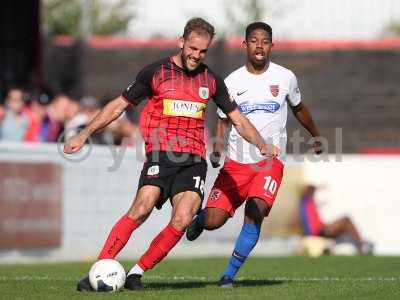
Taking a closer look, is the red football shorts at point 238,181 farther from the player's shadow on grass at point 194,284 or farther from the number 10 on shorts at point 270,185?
the player's shadow on grass at point 194,284

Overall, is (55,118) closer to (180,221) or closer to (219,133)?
(219,133)

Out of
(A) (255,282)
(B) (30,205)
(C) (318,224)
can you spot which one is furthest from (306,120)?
(C) (318,224)

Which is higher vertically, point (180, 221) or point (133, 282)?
point (180, 221)

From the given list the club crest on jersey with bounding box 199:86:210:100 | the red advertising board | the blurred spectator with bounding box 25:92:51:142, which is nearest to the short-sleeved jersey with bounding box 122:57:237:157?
the club crest on jersey with bounding box 199:86:210:100

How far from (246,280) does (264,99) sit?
1864 millimetres

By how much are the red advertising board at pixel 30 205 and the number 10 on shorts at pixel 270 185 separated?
19.9 ft

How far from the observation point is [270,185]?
11523 mm

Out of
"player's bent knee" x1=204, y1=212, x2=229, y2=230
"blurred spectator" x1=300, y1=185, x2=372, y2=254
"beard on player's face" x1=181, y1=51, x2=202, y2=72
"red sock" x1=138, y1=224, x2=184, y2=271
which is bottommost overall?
"blurred spectator" x1=300, y1=185, x2=372, y2=254

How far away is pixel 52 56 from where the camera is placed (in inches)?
1016

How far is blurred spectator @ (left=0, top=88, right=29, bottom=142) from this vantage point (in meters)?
18.6

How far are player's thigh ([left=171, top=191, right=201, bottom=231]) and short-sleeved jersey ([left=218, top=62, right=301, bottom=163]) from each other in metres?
1.30

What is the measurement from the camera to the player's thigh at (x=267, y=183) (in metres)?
11.5

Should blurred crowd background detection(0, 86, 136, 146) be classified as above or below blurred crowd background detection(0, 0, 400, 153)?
below

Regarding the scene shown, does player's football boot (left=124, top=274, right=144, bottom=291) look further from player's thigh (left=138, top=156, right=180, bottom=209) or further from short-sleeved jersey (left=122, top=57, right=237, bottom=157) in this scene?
short-sleeved jersey (left=122, top=57, right=237, bottom=157)
